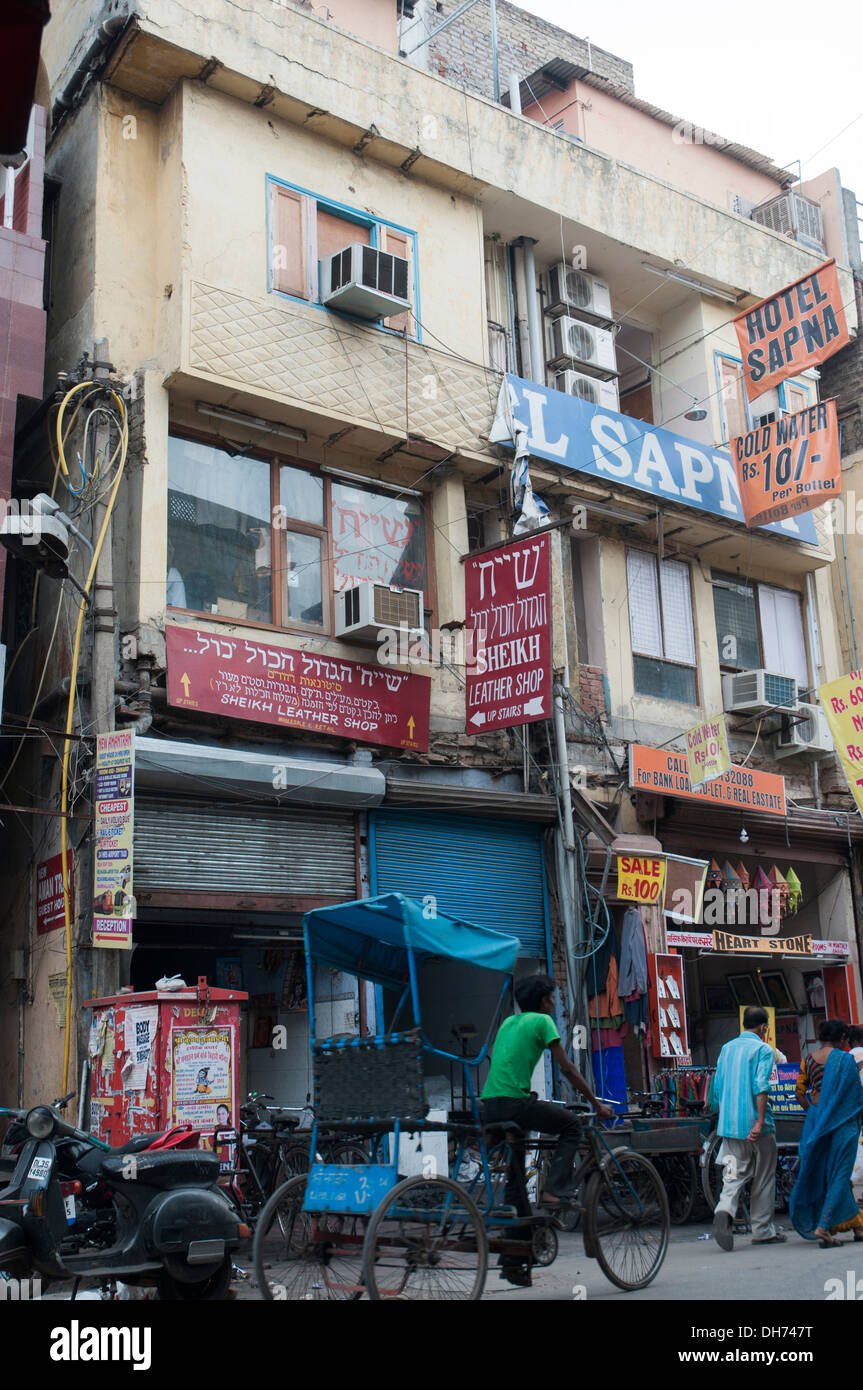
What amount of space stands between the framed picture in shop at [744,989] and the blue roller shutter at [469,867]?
4650 mm

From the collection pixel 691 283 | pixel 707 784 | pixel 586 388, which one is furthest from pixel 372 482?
pixel 691 283

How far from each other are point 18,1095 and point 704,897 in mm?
8250

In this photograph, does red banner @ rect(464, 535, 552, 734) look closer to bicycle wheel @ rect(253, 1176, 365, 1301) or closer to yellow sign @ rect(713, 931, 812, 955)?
yellow sign @ rect(713, 931, 812, 955)

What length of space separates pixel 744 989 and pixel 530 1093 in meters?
11.3

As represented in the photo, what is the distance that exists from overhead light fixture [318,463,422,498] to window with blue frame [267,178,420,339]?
63.7 inches

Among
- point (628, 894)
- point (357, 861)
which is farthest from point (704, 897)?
point (357, 861)

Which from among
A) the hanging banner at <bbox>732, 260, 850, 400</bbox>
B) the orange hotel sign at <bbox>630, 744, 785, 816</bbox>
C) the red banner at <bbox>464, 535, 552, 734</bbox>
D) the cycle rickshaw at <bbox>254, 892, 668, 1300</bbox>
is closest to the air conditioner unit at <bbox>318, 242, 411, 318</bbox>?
the red banner at <bbox>464, 535, 552, 734</bbox>

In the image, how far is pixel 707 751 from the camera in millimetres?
15359

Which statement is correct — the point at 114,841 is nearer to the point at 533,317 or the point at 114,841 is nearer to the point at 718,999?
the point at 533,317

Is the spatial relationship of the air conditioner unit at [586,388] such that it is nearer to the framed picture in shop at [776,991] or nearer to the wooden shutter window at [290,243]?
the wooden shutter window at [290,243]

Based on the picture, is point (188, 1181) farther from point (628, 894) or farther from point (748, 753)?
point (748, 753)

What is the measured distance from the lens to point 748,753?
17.4 metres

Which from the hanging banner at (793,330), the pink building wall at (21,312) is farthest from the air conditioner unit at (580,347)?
the pink building wall at (21,312)

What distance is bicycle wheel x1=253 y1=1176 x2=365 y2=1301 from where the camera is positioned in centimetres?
709
